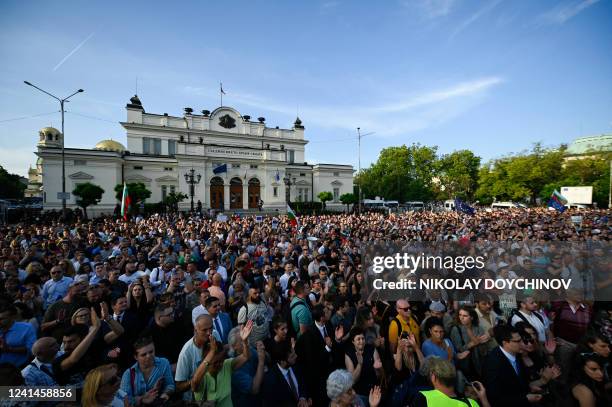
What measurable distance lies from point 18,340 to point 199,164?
35896 millimetres

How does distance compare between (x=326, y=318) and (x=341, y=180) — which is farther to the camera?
(x=341, y=180)

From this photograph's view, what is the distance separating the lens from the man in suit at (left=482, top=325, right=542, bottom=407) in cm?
288

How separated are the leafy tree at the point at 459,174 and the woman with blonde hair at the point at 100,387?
63507 millimetres

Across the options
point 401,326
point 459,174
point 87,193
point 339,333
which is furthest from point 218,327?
point 459,174

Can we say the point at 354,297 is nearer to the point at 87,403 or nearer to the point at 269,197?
the point at 87,403

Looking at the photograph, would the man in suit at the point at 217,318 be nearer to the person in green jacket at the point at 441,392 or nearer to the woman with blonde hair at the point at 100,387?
the woman with blonde hair at the point at 100,387

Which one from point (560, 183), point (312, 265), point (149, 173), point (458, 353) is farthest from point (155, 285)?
point (560, 183)

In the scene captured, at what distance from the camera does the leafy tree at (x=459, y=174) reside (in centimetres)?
5781

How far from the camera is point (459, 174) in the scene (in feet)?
190

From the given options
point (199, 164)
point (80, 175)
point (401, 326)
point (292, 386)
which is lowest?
point (292, 386)

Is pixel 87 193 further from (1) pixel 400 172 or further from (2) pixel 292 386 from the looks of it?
(1) pixel 400 172

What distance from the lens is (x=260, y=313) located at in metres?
4.16

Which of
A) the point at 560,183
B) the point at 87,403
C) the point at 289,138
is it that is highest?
the point at 289,138

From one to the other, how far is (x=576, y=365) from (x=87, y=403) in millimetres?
4379
